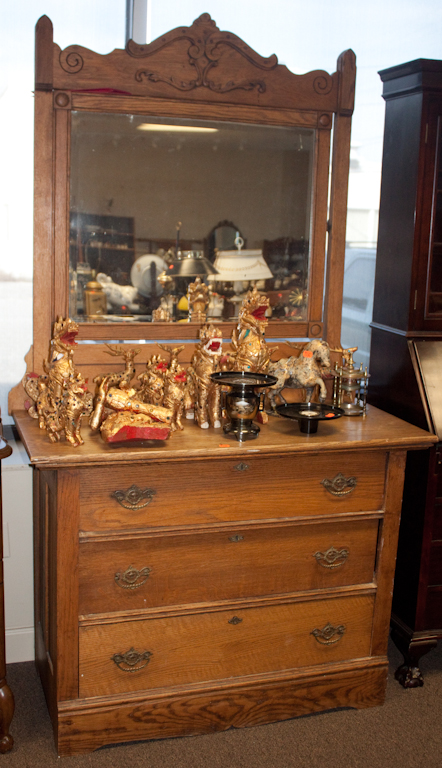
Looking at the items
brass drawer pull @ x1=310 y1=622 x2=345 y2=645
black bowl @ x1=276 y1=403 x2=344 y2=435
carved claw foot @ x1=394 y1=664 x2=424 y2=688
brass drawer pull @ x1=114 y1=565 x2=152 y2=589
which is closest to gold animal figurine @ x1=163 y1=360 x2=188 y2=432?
black bowl @ x1=276 y1=403 x2=344 y2=435

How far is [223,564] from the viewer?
7.94 ft

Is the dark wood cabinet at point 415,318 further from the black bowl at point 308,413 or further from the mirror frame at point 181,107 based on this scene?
the black bowl at point 308,413

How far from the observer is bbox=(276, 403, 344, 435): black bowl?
246 centimetres

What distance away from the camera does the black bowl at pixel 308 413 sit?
2.46 meters

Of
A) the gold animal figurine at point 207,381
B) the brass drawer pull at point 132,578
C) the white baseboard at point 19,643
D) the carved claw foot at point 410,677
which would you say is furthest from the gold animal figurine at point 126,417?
the carved claw foot at point 410,677

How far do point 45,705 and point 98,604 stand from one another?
0.59 m

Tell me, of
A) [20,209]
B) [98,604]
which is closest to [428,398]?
[98,604]

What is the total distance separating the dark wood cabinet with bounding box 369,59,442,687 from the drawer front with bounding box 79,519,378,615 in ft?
0.98

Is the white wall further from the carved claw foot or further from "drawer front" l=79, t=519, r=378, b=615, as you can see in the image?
the carved claw foot

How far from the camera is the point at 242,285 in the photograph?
9.05 feet

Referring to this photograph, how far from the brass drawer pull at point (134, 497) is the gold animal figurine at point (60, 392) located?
207 mm

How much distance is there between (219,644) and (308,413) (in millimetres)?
849

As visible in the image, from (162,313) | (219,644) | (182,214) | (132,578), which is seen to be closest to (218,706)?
(219,644)

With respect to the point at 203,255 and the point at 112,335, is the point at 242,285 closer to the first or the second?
the point at 203,255
